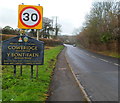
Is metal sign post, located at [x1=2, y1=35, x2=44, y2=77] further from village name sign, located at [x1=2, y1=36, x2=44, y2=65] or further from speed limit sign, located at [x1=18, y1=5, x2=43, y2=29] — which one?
speed limit sign, located at [x1=18, y1=5, x2=43, y2=29]

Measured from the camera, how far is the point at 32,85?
594 cm

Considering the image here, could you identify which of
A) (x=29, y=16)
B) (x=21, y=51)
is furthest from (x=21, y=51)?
(x=29, y=16)

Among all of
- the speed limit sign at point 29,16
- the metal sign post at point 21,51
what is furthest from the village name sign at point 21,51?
the speed limit sign at point 29,16

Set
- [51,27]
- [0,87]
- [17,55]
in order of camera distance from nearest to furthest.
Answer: [0,87], [17,55], [51,27]

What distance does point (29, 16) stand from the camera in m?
6.94

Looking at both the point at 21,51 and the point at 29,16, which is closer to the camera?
the point at 21,51

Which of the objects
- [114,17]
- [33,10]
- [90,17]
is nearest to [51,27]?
[90,17]

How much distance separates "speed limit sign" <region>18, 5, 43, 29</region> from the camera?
22.7 ft

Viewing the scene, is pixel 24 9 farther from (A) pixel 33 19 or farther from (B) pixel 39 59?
(B) pixel 39 59

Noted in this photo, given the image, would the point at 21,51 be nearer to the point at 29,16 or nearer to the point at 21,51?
the point at 21,51

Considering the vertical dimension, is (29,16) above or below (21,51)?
above

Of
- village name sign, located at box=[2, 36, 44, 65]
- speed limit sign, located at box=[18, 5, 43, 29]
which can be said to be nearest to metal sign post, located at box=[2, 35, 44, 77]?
village name sign, located at box=[2, 36, 44, 65]

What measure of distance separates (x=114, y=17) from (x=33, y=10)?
2056 centimetres

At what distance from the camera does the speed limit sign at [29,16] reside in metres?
6.91
